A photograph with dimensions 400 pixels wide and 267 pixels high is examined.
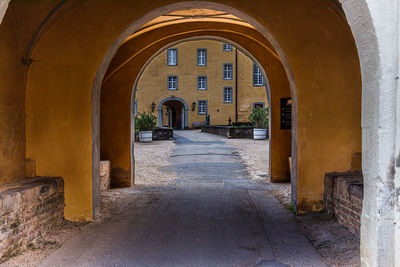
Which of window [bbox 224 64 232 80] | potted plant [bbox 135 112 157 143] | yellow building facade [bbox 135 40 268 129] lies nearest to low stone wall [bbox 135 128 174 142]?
potted plant [bbox 135 112 157 143]

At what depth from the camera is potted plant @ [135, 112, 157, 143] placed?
55.9 ft

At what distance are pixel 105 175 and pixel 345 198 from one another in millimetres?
4615

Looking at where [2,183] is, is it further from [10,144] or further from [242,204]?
[242,204]

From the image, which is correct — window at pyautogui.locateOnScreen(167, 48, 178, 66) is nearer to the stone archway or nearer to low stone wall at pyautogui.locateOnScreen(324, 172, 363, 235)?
the stone archway

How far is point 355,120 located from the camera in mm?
5016

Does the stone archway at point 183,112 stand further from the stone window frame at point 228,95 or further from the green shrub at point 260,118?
the green shrub at point 260,118

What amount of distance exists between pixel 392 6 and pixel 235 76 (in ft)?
85.0

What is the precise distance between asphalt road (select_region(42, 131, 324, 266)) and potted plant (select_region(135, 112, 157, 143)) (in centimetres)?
1049

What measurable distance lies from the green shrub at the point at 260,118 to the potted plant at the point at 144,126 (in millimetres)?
5466

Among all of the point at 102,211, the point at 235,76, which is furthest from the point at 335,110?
the point at 235,76

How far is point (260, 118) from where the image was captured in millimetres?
18188

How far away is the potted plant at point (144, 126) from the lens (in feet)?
55.9

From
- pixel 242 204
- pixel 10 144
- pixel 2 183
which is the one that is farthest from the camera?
pixel 242 204

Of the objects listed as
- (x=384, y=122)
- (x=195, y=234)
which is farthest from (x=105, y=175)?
(x=384, y=122)
